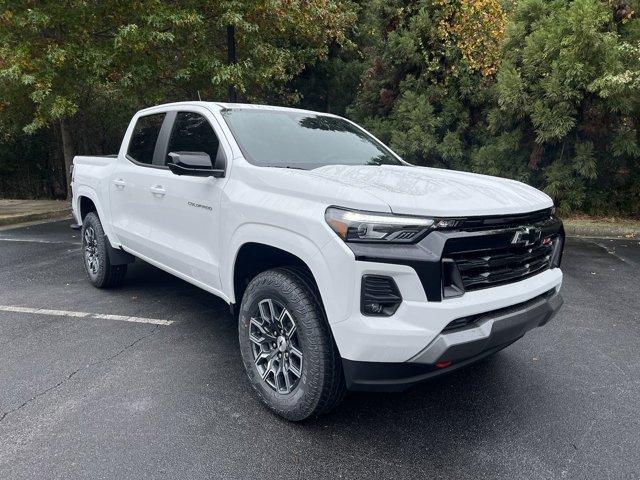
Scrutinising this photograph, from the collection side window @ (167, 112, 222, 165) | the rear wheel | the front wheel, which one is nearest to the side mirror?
side window @ (167, 112, 222, 165)

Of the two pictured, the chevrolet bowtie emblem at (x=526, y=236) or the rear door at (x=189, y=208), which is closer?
the chevrolet bowtie emblem at (x=526, y=236)

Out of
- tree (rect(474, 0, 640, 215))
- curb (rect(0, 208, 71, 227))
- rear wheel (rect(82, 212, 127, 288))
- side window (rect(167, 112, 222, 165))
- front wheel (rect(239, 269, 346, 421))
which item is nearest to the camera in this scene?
front wheel (rect(239, 269, 346, 421))

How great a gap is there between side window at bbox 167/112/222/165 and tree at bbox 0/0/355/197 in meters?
6.12

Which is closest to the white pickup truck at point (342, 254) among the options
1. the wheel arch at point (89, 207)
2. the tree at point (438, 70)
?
Result: the wheel arch at point (89, 207)

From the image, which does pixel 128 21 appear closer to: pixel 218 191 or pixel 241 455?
pixel 218 191

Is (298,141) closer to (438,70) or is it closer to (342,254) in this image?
(342,254)

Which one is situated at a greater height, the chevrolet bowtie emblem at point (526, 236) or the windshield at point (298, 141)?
the windshield at point (298, 141)

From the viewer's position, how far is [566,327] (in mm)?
4383

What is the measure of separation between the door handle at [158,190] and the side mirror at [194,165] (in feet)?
2.18

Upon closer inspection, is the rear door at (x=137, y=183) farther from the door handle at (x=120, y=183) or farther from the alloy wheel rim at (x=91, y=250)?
the alloy wheel rim at (x=91, y=250)

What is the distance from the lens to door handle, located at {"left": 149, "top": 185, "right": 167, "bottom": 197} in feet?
13.0

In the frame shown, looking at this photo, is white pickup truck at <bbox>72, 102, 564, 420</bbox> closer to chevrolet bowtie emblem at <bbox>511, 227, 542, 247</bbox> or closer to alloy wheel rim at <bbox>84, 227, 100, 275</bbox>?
chevrolet bowtie emblem at <bbox>511, 227, 542, 247</bbox>

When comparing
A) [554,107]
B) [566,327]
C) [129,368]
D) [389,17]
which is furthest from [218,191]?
[389,17]

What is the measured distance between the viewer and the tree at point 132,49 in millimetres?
9391
